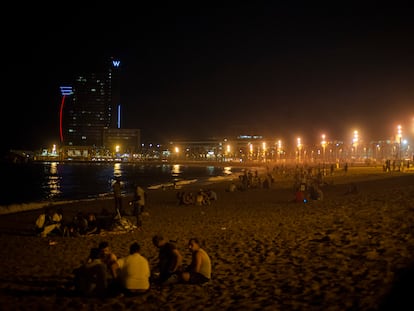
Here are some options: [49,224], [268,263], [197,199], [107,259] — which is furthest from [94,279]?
[197,199]

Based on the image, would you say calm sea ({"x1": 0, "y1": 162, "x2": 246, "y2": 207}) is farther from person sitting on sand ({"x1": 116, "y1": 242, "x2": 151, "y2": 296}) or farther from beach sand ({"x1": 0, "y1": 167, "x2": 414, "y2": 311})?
person sitting on sand ({"x1": 116, "y1": 242, "x2": 151, "y2": 296})

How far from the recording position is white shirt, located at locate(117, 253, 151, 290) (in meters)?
7.00

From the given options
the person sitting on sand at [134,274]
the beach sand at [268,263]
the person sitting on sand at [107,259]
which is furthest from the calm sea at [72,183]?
the person sitting on sand at [134,274]

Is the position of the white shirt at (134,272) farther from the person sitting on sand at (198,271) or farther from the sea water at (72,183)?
the sea water at (72,183)

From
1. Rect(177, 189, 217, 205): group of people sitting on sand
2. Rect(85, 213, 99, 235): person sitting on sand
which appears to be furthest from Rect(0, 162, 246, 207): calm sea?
Rect(177, 189, 217, 205): group of people sitting on sand

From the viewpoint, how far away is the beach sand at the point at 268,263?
6.32m

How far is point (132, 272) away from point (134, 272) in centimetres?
3

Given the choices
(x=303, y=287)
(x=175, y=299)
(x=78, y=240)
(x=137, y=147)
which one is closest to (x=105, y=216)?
(x=78, y=240)

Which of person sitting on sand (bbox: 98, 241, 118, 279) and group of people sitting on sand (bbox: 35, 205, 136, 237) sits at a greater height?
person sitting on sand (bbox: 98, 241, 118, 279)

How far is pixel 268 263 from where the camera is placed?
8.58 meters

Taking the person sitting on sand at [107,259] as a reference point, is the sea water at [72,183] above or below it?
below

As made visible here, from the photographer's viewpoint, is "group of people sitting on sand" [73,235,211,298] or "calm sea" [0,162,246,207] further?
"calm sea" [0,162,246,207]

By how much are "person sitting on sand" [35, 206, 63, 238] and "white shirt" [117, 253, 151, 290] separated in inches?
299

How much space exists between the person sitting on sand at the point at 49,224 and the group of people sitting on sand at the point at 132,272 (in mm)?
6959
